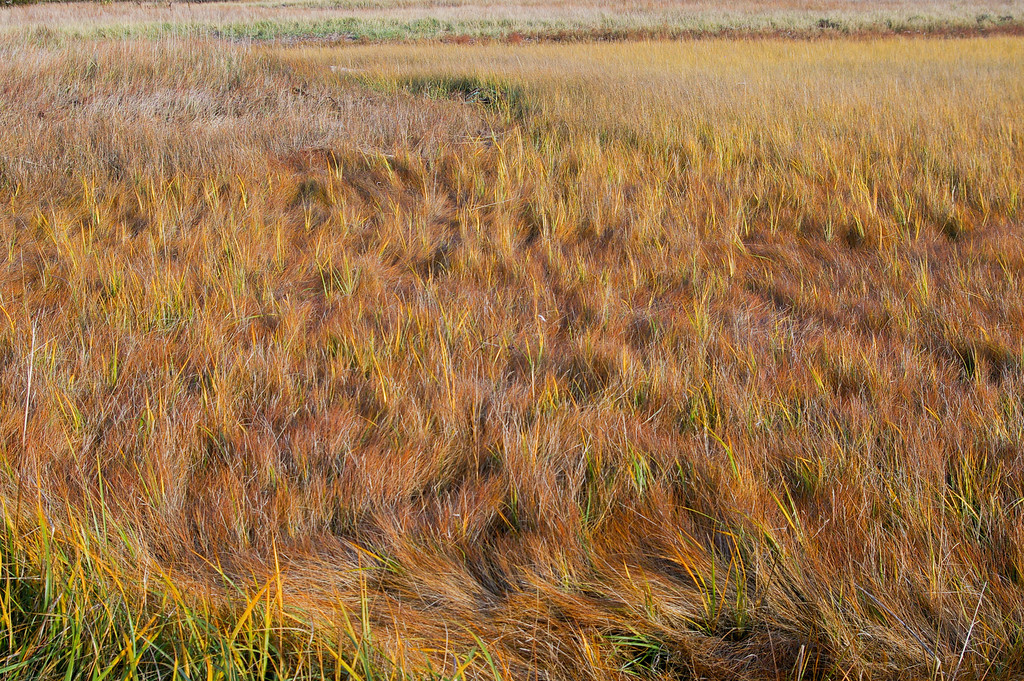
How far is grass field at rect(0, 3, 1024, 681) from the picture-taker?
1213mm

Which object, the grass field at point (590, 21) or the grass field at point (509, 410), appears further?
the grass field at point (590, 21)

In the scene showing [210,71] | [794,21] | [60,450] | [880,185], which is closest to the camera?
[60,450]

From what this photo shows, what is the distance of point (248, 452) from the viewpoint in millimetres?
1726

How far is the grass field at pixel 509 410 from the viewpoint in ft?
3.98

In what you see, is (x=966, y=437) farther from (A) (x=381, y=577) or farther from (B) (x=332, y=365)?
(B) (x=332, y=365)

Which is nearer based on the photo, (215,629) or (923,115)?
(215,629)

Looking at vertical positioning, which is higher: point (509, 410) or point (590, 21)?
point (590, 21)

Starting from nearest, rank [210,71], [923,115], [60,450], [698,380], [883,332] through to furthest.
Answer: [60,450]
[698,380]
[883,332]
[923,115]
[210,71]

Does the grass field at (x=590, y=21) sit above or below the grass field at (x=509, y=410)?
above

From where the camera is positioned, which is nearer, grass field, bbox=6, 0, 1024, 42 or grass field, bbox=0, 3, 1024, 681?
grass field, bbox=0, 3, 1024, 681

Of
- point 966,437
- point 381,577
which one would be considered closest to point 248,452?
point 381,577

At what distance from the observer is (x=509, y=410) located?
190cm

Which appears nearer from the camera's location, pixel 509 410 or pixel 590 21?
pixel 509 410

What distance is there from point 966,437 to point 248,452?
1.84 meters
